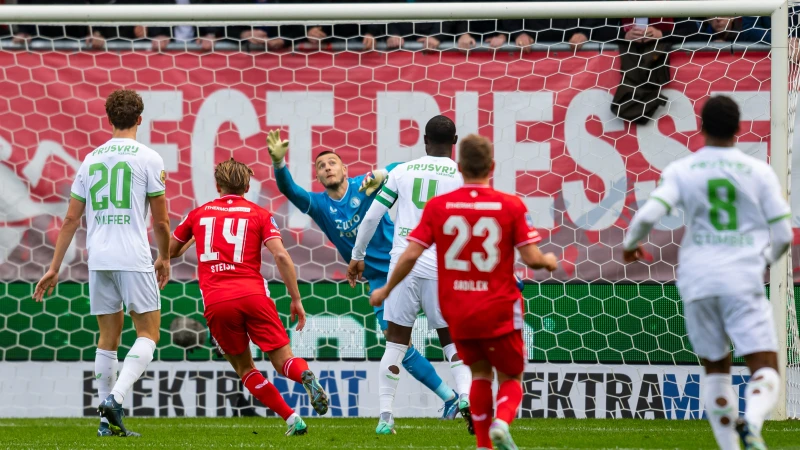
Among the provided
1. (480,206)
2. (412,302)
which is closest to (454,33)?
(412,302)

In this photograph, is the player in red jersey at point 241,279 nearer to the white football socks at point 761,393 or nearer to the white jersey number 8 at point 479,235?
the white jersey number 8 at point 479,235

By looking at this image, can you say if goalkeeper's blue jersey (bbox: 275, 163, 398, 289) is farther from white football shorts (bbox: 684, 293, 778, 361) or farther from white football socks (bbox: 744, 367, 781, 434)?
white football socks (bbox: 744, 367, 781, 434)

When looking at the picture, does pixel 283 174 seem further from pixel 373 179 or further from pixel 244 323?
pixel 244 323

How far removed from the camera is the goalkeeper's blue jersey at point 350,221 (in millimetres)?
7748

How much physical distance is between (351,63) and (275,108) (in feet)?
2.48

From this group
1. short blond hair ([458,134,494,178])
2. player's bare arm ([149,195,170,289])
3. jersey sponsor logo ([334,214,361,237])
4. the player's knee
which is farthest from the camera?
jersey sponsor logo ([334,214,361,237])

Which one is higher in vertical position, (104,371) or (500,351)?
(500,351)

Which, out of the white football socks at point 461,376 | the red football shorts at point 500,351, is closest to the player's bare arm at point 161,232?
the white football socks at point 461,376

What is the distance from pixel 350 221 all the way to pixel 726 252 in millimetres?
3712

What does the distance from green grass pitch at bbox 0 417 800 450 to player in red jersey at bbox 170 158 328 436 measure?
0.49 metres

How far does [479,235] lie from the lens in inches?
195

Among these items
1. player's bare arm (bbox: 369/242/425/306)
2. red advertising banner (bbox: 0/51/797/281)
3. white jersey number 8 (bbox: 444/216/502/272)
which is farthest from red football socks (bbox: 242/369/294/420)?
red advertising banner (bbox: 0/51/797/281)

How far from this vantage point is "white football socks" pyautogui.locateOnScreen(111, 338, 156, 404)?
6621 millimetres

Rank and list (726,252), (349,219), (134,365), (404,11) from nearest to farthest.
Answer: (726,252)
(134,365)
(349,219)
(404,11)
